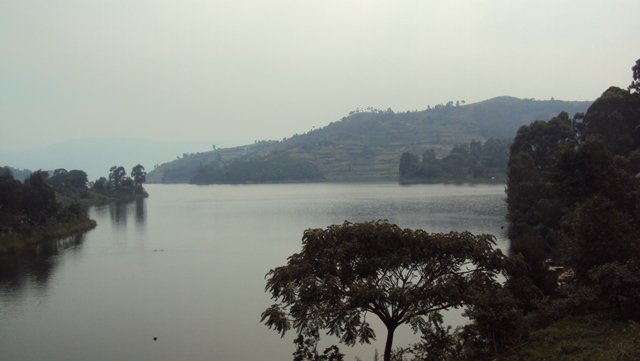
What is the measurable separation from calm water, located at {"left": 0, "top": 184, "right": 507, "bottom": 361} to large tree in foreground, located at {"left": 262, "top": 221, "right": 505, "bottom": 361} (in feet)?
19.5

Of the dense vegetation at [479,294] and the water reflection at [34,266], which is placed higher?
the dense vegetation at [479,294]

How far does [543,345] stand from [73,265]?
141 feet

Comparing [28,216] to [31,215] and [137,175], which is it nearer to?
[31,215]

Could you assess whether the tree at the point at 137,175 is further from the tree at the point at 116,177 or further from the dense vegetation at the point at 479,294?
the dense vegetation at the point at 479,294

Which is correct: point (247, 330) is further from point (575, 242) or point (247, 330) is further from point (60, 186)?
point (60, 186)

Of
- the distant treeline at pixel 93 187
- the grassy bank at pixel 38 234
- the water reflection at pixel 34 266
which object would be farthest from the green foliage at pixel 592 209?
the distant treeline at pixel 93 187

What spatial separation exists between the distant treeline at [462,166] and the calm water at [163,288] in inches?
3484

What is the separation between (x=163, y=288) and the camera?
126 feet

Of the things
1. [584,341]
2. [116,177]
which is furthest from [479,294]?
[116,177]

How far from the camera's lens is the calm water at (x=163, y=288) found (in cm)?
2548

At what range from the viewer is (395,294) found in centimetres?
1675

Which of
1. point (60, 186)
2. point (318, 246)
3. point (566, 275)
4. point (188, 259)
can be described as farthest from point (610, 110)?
point (60, 186)

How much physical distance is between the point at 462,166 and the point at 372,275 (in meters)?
163

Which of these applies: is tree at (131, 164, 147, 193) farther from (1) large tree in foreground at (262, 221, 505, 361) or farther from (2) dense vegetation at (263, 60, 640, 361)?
(1) large tree in foreground at (262, 221, 505, 361)
